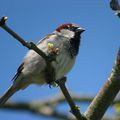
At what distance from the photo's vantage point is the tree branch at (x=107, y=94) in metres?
3.75

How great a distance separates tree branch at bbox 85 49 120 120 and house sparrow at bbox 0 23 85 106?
1193mm

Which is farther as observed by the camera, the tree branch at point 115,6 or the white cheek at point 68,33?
the white cheek at point 68,33

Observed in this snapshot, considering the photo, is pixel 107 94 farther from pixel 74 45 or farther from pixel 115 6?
pixel 74 45

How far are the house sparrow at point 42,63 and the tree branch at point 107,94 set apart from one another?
1.19 m

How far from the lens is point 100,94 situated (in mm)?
3814

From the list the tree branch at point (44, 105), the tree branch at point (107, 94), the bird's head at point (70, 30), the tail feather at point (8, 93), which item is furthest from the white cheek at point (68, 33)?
the tree branch at point (107, 94)

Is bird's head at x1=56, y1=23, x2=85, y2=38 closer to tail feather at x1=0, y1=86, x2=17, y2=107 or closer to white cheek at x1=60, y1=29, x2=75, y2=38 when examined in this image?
white cheek at x1=60, y1=29, x2=75, y2=38

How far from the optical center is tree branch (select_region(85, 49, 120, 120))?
148 inches

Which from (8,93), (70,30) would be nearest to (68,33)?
(70,30)

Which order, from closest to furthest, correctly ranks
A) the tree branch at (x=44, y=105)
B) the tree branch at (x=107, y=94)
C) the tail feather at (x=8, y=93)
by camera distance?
1. the tree branch at (x=107, y=94)
2. the tail feather at (x=8, y=93)
3. the tree branch at (x=44, y=105)

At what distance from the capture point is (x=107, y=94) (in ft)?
12.5

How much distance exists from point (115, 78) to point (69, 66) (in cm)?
160

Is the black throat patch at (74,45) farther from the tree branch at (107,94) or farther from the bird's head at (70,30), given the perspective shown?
the tree branch at (107,94)

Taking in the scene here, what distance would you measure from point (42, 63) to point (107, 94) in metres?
1.40
